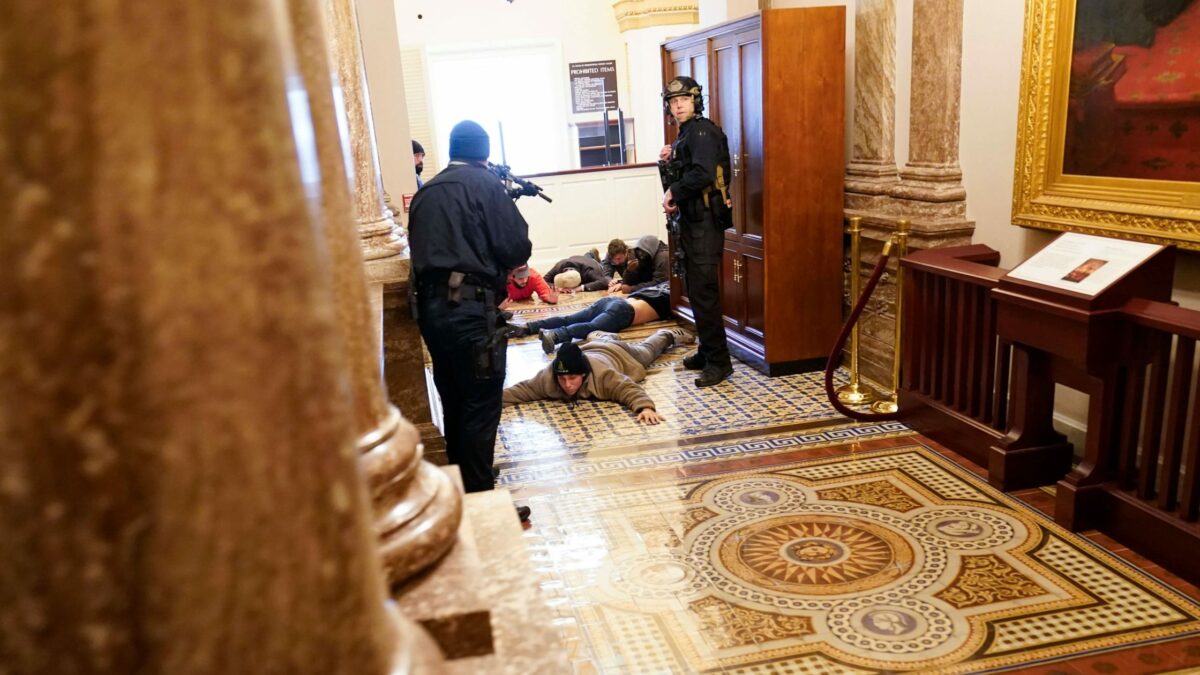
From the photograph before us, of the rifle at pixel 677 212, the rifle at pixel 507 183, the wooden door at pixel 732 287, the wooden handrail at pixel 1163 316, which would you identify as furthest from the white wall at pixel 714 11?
the wooden handrail at pixel 1163 316

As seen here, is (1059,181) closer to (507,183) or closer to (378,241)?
(507,183)

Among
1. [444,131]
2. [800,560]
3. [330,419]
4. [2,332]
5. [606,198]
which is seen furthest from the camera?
[444,131]

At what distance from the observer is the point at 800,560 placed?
11.7 feet

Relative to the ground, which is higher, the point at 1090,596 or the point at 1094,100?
the point at 1094,100

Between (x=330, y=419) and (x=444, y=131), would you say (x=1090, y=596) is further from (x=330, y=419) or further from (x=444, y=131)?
(x=444, y=131)

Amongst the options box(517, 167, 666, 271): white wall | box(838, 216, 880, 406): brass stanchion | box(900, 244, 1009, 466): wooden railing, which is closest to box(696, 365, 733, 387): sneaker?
box(838, 216, 880, 406): brass stanchion

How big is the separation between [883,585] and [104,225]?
129 inches

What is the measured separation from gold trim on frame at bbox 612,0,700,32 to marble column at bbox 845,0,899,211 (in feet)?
23.3

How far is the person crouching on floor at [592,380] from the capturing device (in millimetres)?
5693

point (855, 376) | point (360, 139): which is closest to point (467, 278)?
point (360, 139)

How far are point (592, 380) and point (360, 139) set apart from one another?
263cm

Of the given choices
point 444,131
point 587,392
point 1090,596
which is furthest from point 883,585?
point 444,131

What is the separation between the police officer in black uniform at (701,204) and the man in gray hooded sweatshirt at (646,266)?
2631mm

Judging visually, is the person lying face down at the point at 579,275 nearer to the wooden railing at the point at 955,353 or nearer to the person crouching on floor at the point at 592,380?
the person crouching on floor at the point at 592,380
